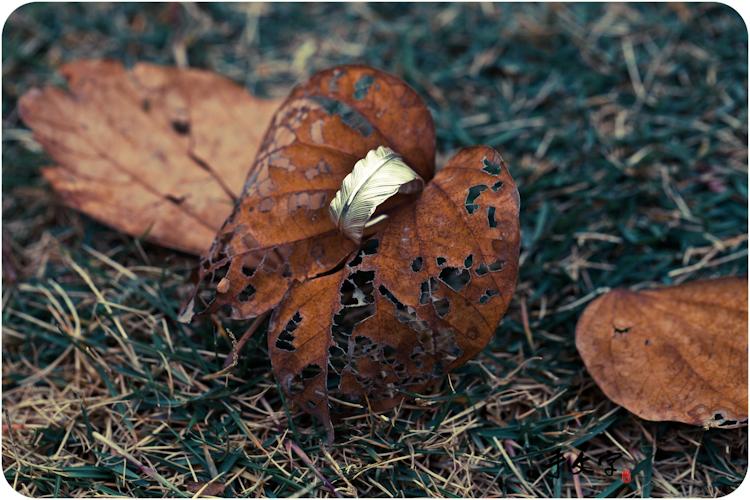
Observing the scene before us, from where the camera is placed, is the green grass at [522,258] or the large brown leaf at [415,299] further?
the green grass at [522,258]

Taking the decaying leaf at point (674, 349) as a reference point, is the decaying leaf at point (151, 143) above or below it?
above

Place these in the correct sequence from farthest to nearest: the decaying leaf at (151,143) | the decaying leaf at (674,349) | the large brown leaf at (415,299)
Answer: the decaying leaf at (151,143) < the decaying leaf at (674,349) < the large brown leaf at (415,299)

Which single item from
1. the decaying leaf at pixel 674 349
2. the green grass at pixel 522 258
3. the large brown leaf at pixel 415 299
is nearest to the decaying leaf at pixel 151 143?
the green grass at pixel 522 258

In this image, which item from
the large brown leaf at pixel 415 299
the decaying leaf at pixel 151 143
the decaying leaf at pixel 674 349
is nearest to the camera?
the large brown leaf at pixel 415 299

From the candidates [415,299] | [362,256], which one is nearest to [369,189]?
[362,256]

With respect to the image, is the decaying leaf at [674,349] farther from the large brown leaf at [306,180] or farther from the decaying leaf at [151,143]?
the decaying leaf at [151,143]

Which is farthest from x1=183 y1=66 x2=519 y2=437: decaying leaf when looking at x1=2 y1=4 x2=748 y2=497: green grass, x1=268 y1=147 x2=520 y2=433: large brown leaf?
x1=2 y1=4 x2=748 y2=497: green grass

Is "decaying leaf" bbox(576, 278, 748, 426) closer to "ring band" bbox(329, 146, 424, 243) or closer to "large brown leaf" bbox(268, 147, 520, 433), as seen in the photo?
"large brown leaf" bbox(268, 147, 520, 433)

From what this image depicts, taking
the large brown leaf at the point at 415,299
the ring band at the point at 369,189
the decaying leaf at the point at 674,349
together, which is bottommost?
the decaying leaf at the point at 674,349
